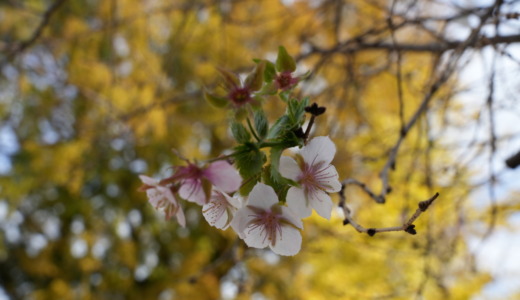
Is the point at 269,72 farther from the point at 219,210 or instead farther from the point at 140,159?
the point at 140,159

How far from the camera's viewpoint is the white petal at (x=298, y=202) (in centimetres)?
31

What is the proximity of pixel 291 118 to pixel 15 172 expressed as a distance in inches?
122

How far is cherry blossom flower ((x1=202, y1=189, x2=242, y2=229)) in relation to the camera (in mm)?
317

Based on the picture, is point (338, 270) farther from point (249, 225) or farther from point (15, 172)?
point (15, 172)

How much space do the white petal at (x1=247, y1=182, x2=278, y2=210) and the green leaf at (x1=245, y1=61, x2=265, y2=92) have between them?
0.10 meters

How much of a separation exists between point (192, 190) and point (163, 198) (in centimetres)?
3

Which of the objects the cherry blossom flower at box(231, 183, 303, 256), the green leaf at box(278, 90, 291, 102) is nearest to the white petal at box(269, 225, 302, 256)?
the cherry blossom flower at box(231, 183, 303, 256)

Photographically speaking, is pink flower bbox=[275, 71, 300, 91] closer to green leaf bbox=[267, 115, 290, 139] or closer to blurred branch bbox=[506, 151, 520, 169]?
green leaf bbox=[267, 115, 290, 139]

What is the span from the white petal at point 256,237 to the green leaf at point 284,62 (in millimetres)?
136

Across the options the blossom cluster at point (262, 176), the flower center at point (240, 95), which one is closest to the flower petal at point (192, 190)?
the blossom cluster at point (262, 176)

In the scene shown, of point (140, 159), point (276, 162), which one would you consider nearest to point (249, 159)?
point (276, 162)

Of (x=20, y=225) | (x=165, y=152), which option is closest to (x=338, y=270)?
(x=165, y=152)

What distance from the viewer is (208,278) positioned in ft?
10.7

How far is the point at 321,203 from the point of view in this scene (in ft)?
1.07
